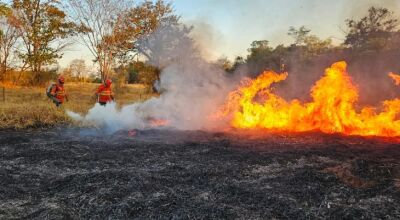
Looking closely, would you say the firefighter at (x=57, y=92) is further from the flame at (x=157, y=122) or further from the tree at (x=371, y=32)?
the tree at (x=371, y=32)

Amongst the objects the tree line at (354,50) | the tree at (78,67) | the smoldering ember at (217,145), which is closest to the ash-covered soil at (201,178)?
the smoldering ember at (217,145)

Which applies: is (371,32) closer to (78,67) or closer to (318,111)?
(318,111)

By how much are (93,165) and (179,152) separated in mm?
2339

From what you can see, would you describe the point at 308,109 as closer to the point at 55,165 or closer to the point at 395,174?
the point at 395,174

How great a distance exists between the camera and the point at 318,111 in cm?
1297

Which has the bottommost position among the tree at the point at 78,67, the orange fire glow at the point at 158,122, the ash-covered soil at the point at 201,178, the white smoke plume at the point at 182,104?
the ash-covered soil at the point at 201,178

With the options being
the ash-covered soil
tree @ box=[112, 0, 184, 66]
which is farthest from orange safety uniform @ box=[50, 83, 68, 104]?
tree @ box=[112, 0, 184, 66]

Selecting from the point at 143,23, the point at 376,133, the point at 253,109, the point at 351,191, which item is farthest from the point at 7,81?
the point at 351,191

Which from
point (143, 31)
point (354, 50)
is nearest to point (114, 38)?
point (143, 31)

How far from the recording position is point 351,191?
6.57 metres

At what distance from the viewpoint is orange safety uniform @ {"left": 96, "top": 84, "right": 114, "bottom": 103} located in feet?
49.1

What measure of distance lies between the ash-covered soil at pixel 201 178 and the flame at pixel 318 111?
1274 millimetres

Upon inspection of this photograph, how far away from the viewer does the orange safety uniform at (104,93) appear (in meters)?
15.0

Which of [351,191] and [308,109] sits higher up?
[308,109]
